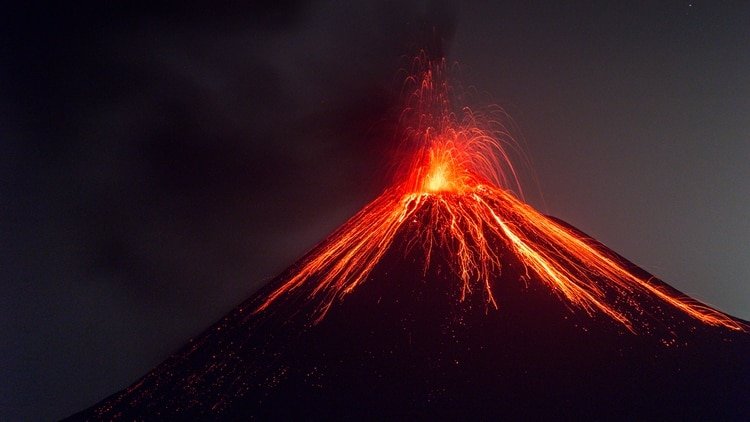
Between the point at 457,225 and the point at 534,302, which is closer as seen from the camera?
the point at 534,302

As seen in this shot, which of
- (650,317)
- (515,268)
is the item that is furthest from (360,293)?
(650,317)

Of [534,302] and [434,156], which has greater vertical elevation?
[434,156]

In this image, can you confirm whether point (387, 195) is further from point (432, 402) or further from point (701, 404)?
point (701, 404)

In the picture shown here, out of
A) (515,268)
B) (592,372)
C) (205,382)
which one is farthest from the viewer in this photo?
(515,268)
